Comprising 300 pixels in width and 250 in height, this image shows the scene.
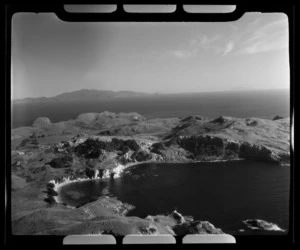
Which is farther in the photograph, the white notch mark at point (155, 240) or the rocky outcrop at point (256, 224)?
the rocky outcrop at point (256, 224)

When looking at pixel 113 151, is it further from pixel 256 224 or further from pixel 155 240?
pixel 155 240

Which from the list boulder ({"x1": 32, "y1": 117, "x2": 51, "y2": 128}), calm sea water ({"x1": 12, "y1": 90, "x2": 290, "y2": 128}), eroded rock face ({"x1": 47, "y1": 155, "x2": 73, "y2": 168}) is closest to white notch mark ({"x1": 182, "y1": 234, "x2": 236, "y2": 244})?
calm sea water ({"x1": 12, "y1": 90, "x2": 290, "y2": 128})

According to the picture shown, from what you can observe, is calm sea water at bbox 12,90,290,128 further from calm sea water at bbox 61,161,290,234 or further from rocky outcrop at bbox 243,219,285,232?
rocky outcrop at bbox 243,219,285,232

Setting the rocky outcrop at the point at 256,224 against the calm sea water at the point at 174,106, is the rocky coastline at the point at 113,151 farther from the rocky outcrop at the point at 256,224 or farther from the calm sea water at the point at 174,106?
the rocky outcrop at the point at 256,224

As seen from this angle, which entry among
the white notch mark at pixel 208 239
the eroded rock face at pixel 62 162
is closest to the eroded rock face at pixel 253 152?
the eroded rock face at pixel 62 162

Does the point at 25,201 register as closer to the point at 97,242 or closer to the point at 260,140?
the point at 97,242

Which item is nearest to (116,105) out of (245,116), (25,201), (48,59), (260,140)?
(48,59)
